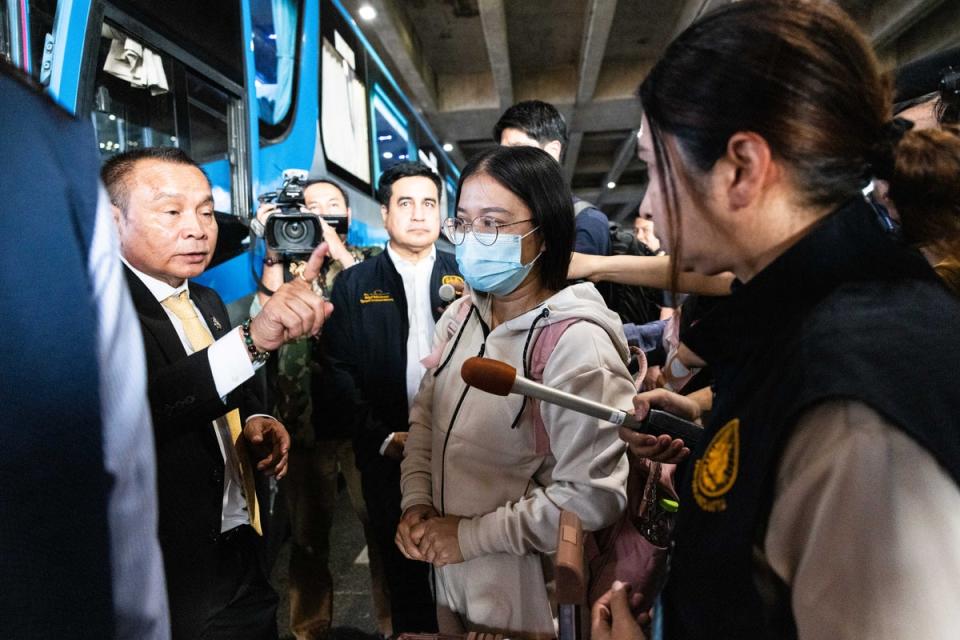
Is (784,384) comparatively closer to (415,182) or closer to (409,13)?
(415,182)

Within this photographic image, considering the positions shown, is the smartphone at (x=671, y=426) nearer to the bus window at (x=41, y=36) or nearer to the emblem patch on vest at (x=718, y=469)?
the emblem patch on vest at (x=718, y=469)

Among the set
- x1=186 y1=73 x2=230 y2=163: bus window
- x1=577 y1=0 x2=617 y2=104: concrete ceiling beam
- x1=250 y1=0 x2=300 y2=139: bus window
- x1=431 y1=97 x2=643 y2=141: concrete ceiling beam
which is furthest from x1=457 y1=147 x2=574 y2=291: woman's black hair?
x1=431 y1=97 x2=643 y2=141: concrete ceiling beam

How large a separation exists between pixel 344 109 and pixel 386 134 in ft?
4.28

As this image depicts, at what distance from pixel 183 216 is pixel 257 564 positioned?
938 millimetres

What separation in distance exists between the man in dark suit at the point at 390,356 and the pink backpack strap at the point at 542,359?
2.69 feet

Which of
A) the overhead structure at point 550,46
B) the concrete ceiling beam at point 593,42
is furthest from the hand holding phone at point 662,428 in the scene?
the overhead structure at point 550,46

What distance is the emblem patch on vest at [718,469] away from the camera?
0.58 m

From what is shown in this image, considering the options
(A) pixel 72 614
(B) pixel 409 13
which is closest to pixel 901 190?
(A) pixel 72 614

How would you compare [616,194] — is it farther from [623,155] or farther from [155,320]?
[155,320]

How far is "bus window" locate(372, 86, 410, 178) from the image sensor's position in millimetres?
5008

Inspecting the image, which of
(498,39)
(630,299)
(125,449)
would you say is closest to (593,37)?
(498,39)

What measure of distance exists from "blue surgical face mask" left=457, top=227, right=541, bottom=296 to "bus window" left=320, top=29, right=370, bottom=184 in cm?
→ 270

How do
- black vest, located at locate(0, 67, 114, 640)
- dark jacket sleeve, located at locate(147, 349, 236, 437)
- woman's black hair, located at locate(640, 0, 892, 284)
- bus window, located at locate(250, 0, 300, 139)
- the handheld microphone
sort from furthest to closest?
bus window, located at locate(250, 0, 300, 139)
dark jacket sleeve, located at locate(147, 349, 236, 437)
the handheld microphone
woman's black hair, located at locate(640, 0, 892, 284)
black vest, located at locate(0, 67, 114, 640)

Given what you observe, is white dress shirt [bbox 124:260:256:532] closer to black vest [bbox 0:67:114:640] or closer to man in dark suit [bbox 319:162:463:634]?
man in dark suit [bbox 319:162:463:634]
